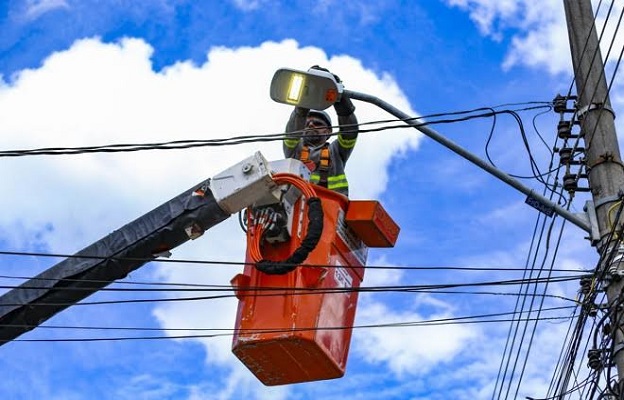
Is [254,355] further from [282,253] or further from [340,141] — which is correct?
[340,141]

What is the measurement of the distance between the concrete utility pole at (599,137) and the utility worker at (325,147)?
188 centimetres

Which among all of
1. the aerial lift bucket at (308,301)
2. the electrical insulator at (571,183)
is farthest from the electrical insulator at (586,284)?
the aerial lift bucket at (308,301)

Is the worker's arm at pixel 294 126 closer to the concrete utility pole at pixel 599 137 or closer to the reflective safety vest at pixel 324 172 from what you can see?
the reflective safety vest at pixel 324 172

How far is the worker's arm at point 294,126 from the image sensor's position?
36.0 feet

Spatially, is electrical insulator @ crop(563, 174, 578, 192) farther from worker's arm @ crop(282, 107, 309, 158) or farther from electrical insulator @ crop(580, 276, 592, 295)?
worker's arm @ crop(282, 107, 309, 158)

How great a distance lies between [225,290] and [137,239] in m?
0.86

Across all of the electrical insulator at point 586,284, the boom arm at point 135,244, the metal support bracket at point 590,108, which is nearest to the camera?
the electrical insulator at point 586,284

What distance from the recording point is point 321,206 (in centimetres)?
988

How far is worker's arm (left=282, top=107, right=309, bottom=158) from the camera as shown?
1097cm

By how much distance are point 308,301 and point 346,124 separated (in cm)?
184

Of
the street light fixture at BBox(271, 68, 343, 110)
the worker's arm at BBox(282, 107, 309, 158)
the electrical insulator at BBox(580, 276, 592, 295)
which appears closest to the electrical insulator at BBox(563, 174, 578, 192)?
the electrical insulator at BBox(580, 276, 592, 295)

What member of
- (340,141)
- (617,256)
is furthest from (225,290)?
(617,256)

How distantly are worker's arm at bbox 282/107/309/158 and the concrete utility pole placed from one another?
2.29 m

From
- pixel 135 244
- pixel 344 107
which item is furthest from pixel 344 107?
pixel 135 244
